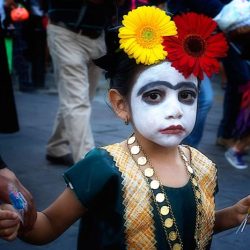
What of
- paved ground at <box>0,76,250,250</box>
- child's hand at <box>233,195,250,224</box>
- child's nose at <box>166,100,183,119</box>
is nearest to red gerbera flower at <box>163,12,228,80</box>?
child's nose at <box>166,100,183,119</box>

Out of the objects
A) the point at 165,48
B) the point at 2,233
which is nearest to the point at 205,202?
the point at 165,48

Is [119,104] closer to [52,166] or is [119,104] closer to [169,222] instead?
[169,222]

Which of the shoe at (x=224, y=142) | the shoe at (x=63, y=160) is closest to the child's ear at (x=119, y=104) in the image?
the shoe at (x=63, y=160)

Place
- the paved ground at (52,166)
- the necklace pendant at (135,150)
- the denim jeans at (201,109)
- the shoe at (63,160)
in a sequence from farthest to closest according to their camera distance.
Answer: the shoe at (63,160) < the denim jeans at (201,109) < the paved ground at (52,166) < the necklace pendant at (135,150)

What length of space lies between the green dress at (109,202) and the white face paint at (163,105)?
0.54ft

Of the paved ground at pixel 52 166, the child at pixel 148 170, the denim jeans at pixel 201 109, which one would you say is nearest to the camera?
the child at pixel 148 170

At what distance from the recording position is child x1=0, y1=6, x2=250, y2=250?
1.85m

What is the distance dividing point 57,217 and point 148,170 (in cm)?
34

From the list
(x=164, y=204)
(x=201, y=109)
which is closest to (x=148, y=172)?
(x=164, y=204)

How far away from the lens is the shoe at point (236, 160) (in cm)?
477

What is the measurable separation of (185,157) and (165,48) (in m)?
0.43

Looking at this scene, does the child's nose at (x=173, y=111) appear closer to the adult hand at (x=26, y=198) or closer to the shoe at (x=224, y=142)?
the adult hand at (x=26, y=198)

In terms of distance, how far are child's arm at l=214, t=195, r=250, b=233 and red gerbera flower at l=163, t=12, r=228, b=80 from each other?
49 cm

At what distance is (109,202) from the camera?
190cm
